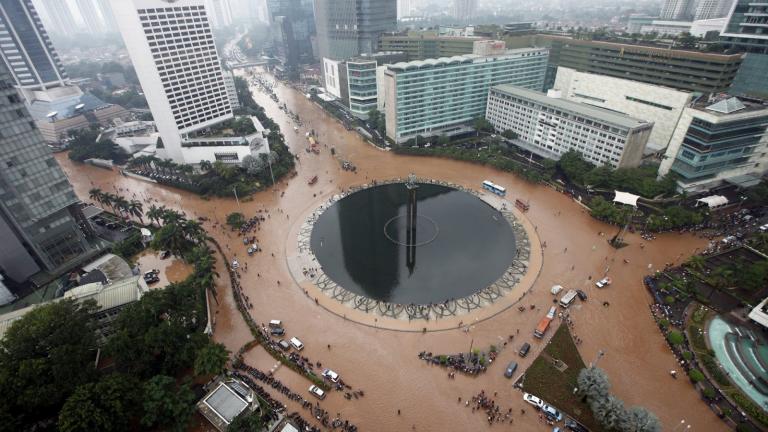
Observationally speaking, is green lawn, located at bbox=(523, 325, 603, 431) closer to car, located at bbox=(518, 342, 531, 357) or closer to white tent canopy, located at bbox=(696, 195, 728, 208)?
car, located at bbox=(518, 342, 531, 357)

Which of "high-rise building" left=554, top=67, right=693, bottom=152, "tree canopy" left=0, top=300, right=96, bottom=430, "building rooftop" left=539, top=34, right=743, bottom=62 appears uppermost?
"building rooftop" left=539, top=34, right=743, bottom=62

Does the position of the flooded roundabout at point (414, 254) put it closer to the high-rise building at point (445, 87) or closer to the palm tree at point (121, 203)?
the high-rise building at point (445, 87)

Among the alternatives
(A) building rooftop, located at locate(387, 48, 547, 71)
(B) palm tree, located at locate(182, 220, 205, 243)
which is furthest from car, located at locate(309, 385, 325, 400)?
(A) building rooftop, located at locate(387, 48, 547, 71)

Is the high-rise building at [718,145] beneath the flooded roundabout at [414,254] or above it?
above

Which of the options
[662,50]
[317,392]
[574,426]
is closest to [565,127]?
[662,50]

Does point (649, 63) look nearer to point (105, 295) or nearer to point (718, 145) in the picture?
point (718, 145)

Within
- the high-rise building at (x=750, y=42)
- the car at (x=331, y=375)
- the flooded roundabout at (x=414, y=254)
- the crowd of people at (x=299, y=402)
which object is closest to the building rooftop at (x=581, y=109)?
the high-rise building at (x=750, y=42)
